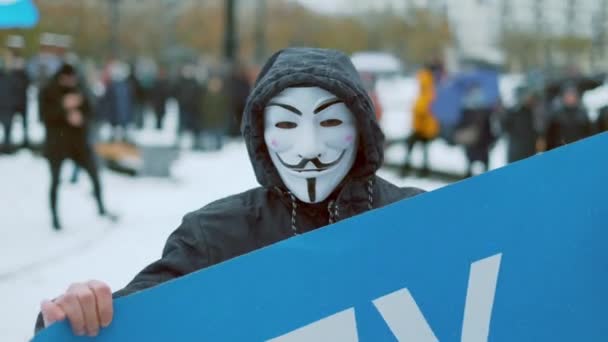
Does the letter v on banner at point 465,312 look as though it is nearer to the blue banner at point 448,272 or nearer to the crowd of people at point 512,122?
the blue banner at point 448,272

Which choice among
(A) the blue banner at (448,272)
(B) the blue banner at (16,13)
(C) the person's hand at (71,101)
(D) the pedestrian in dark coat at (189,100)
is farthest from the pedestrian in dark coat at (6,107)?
(A) the blue banner at (448,272)

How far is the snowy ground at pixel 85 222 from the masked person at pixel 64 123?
55 centimetres

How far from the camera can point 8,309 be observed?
18.1ft

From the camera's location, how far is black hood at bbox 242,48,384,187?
2.00 metres

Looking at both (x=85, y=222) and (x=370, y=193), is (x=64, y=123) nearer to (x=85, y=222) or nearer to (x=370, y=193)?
(x=85, y=222)

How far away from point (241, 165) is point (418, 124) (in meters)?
3.56

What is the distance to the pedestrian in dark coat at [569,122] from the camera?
962 cm

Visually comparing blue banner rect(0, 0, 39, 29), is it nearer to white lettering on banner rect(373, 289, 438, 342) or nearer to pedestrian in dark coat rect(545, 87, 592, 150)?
pedestrian in dark coat rect(545, 87, 592, 150)

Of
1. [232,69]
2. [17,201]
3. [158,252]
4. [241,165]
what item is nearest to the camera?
[158,252]

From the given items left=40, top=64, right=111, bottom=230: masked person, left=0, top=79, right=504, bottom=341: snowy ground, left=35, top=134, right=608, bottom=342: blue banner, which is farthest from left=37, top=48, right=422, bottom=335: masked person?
left=40, top=64, right=111, bottom=230: masked person

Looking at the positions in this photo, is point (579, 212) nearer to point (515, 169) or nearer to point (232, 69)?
point (515, 169)

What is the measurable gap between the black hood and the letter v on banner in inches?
14.7

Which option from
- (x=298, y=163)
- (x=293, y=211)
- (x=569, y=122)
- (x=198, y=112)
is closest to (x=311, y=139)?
(x=298, y=163)

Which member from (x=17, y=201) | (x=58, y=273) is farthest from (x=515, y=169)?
(x=17, y=201)
